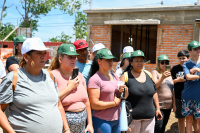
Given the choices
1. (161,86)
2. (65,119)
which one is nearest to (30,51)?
(65,119)

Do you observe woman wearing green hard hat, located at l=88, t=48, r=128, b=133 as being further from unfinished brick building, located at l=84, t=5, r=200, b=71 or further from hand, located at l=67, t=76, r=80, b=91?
unfinished brick building, located at l=84, t=5, r=200, b=71

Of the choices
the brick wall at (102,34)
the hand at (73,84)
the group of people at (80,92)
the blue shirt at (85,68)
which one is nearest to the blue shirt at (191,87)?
the group of people at (80,92)

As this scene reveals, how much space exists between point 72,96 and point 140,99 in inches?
49.7

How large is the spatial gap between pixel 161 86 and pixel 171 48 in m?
3.88

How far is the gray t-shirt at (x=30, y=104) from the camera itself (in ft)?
6.17

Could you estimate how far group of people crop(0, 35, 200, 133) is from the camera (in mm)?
1917

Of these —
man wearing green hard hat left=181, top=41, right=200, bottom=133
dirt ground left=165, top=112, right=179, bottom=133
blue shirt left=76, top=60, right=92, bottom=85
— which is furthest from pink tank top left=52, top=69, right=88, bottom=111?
dirt ground left=165, top=112, right=179, bottom=133

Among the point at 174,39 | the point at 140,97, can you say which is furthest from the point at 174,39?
the point at 140,97

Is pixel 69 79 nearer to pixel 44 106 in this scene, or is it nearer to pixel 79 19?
pixel 44 106

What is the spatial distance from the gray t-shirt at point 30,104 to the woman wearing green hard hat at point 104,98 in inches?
32.2

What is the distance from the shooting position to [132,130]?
3.28 metres

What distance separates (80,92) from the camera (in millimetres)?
2535

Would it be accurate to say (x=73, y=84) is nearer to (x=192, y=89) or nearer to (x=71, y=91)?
(x=71, y=91)

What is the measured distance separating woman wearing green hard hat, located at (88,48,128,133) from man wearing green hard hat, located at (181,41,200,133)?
1.97m
